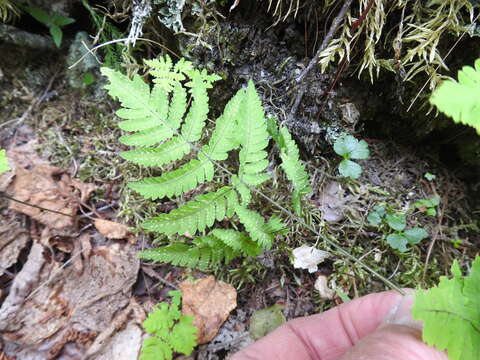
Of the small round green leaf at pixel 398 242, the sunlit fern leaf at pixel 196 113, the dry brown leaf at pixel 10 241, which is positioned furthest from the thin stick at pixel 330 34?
the dry brown leaf at pixel 10 241

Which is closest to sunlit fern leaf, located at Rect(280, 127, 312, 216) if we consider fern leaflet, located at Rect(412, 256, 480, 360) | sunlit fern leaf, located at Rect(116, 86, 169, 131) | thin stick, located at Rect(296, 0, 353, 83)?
thin stick, located at Rect(296, 0, 353, 83)

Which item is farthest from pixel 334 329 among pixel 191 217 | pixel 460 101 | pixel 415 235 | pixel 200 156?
pixel 460 101

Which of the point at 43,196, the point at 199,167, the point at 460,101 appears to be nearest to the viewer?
the point at 460,101

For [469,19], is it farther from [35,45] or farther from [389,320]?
[35,45]

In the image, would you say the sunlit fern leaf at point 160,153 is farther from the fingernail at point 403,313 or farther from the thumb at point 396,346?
the fingernail at point 403,313

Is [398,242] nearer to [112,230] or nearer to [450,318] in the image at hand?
[450,318]

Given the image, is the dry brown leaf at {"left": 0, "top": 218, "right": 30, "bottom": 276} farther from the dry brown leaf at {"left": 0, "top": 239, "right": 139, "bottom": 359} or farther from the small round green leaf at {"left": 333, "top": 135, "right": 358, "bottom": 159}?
the small round green leaf at {"left": 333, "top": 135, "right": 358, "bottom": 159}
